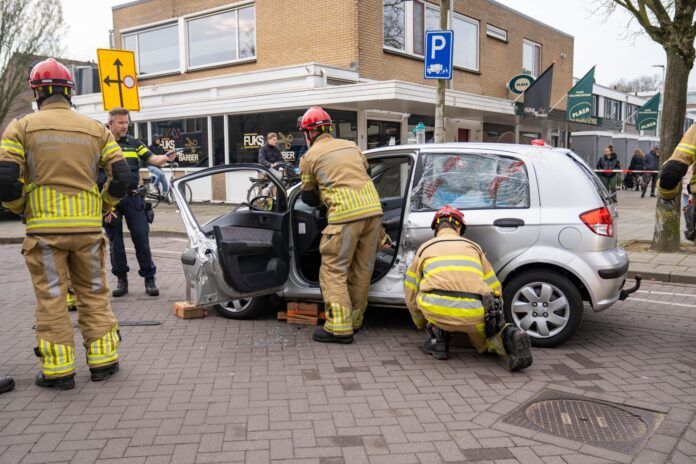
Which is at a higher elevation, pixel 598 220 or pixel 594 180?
pixel 594 180

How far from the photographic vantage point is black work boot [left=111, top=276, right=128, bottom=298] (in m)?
6.86

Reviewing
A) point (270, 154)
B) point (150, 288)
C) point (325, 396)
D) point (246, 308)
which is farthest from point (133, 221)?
point (270, 154)

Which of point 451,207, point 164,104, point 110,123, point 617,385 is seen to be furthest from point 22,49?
point 617,385

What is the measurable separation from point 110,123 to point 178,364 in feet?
10.3

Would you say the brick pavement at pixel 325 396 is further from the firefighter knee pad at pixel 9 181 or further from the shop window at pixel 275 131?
the shop window at pixel 275 131

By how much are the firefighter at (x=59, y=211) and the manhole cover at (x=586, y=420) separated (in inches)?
116

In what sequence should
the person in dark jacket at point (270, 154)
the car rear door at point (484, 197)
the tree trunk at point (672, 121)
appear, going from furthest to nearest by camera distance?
the person in dark jacket at point (270, 154) → the tree trunk at point (672, 121) → the car rear door at point (484, 197)

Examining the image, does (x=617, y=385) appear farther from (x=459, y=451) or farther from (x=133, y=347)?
(x=133, y=347)

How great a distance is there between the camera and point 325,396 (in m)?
3.92

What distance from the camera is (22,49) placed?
25.5 meters

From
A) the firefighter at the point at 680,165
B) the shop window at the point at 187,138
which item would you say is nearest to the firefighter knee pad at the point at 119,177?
the firefighter at the point at 680,165

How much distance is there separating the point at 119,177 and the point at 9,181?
726mm

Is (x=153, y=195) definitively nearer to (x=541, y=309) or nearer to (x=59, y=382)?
(x=59, y=382)

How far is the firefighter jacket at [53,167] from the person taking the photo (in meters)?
3.93
